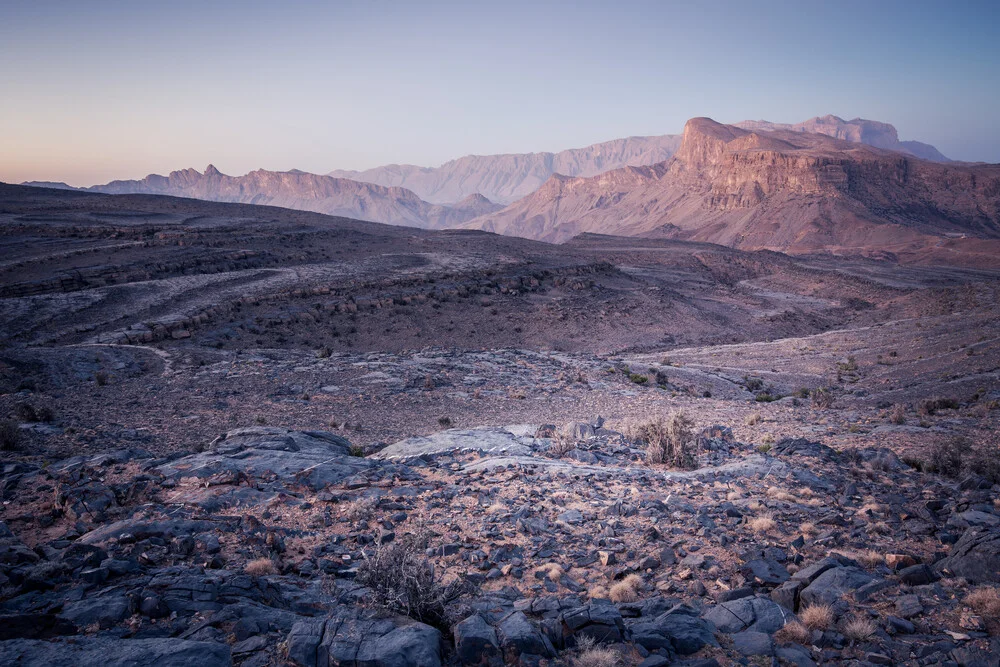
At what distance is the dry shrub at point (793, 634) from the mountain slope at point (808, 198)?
83.9 m

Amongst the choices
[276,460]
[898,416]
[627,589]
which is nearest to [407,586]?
[627,589]

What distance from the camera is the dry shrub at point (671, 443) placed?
9.05 m

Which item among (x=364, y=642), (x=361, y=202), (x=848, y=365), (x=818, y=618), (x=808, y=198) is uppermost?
(x=361, y=202)

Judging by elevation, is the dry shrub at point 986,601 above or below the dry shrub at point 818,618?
above

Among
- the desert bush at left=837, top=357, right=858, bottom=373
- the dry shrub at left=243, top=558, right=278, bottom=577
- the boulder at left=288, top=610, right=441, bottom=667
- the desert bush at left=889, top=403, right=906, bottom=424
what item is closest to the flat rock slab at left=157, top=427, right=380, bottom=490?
the dry shrub at left=243, top=558, right=278, bottom=577

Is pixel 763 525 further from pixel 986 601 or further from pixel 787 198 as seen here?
pixel 787 198

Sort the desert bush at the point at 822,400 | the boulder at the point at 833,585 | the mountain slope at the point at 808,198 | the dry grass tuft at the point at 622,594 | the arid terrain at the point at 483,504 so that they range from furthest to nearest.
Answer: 1. the mountain slope at the point at 808,198
2. the desert bush at the point at 822,400
3. the dry grass tuft at the point at 622,594
4. the boulder at the point at 833,585
5. the arid terrain at the point at 483,504

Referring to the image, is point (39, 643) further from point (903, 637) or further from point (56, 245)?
point (56, 245)

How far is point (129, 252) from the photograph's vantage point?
34250 mm

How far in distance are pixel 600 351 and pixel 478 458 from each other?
61.3 feet

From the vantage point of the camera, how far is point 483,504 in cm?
714

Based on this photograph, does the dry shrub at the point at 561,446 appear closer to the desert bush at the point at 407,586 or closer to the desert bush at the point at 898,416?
the desert bush at the point at 407,586

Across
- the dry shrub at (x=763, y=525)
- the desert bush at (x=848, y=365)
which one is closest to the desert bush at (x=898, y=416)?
the dry shrub at (x=763, y=525)

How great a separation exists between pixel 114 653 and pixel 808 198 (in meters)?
105
